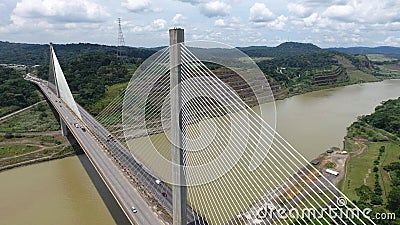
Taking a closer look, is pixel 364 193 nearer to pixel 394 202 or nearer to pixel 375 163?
pixel 394 202

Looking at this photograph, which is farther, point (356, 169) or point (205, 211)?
point (356, 169)

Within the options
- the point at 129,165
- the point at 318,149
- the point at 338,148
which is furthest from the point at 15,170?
the point at 338,148

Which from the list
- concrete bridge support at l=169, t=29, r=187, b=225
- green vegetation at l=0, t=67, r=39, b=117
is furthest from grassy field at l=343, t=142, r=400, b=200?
green vegetation at l=0, t=67, r=39, b=117

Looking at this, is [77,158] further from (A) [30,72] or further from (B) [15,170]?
(A) [30,72]

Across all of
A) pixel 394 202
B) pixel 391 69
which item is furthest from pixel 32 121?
pixel 391 69

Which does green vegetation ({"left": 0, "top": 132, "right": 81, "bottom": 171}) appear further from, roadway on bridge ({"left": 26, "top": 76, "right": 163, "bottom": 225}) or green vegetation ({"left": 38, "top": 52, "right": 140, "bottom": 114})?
green vegetation ({"left": 38, "top": 52, "right": 140, "bottom": 114})

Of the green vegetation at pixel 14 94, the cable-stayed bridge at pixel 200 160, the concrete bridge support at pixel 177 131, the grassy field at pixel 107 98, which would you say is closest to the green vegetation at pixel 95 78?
the grassy field at pixel 107 98
